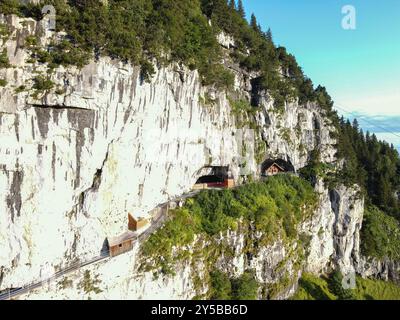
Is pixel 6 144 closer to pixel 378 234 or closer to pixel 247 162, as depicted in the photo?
pixel 247 162

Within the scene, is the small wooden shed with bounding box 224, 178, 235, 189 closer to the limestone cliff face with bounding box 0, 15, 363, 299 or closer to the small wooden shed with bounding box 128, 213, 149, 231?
the limestone cliff face with bounding box 0, 15, 363, 299

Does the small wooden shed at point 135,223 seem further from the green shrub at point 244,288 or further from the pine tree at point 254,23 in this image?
the pine tree at point 254,23

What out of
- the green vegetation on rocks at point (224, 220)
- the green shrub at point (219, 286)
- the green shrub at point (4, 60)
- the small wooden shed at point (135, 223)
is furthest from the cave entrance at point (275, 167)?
the green shrub at point (4, 60)

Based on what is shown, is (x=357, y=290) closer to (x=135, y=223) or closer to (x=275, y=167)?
(x=275, y=167)

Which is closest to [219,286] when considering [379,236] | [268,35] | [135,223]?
[135,223]
